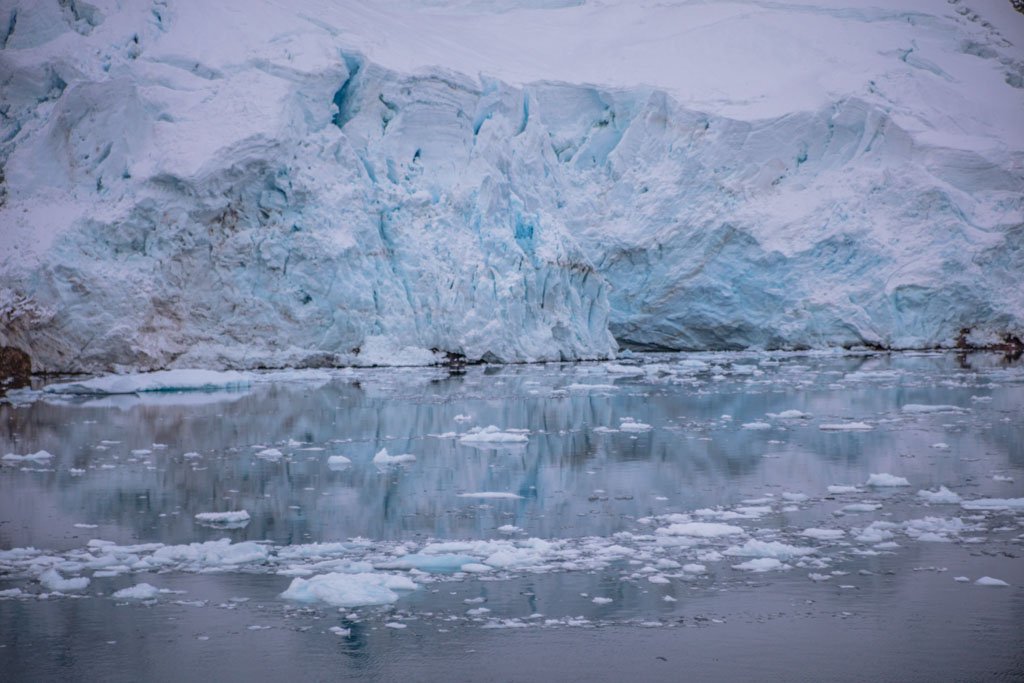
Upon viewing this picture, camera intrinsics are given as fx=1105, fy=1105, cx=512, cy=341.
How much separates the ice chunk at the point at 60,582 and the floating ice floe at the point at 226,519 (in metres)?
1.12

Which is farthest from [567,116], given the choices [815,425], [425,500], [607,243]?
[425,500]

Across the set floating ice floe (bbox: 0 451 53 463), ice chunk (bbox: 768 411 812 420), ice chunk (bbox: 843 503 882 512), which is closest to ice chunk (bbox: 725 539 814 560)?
ice chunk (bbox: 843 503 882 512)

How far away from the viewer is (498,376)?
15.2 meters

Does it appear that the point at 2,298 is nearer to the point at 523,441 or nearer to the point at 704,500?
the point at 523,441

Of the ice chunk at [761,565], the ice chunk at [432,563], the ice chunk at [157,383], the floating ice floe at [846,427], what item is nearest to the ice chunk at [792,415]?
the floating ice floe at [846,427]

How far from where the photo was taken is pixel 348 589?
13.1 ft

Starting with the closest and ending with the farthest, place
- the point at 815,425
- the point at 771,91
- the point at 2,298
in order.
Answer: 1. the point at 815,425
2. the point at 2,298
3. the point at 771,91

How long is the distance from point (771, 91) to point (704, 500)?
18.3m

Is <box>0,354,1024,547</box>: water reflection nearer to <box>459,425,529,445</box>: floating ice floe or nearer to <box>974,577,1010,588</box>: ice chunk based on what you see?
<box>459,425,529,445</box>: floating ice floe

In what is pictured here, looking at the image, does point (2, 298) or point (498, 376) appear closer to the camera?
point (2, 298)

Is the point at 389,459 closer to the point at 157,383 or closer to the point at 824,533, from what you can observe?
the point at 824,533

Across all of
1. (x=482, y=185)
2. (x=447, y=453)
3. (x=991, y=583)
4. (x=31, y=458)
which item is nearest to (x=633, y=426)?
(x=447, y=453)

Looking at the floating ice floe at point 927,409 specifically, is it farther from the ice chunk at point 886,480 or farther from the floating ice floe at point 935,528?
the floating ice floe at point 935,528

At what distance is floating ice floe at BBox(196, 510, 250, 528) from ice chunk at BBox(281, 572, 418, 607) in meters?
1.37
